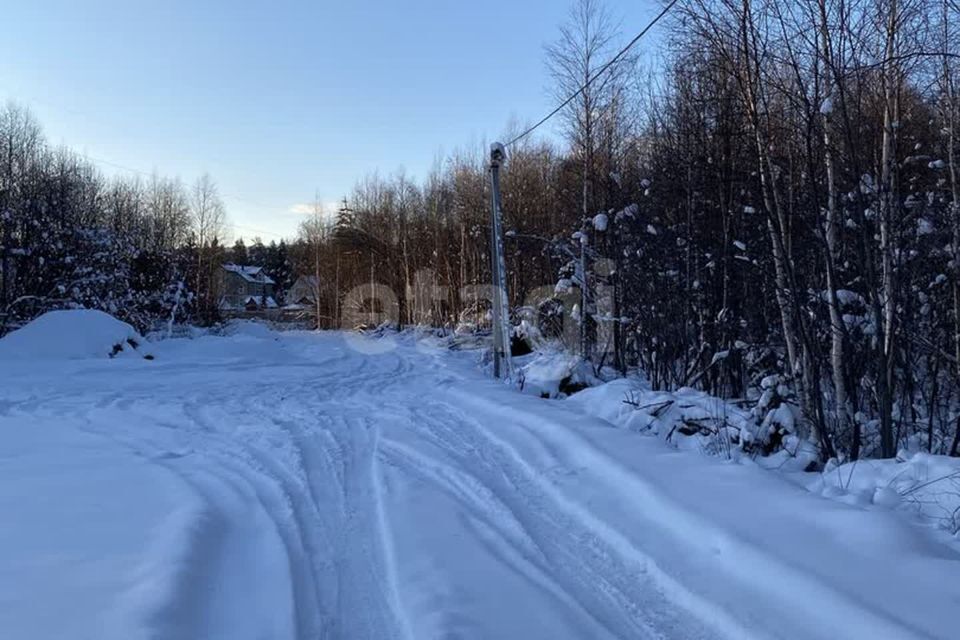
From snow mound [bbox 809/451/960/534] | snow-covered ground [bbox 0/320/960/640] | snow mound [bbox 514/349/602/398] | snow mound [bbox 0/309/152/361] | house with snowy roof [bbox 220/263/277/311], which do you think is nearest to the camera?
snow-covered ground [bbox 0/320/960/640]

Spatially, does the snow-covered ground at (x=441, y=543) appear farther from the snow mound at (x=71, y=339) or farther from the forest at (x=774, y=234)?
the snow mound at (x=71, y=339)

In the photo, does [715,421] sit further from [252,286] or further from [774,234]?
[252,286]

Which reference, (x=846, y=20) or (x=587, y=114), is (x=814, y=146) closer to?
(x=846, y=20)

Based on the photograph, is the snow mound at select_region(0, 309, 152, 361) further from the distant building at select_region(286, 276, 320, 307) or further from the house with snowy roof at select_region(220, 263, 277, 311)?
the house with snowy roof at select_region(220, 263, 277, 311)

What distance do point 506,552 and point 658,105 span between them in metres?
8.80

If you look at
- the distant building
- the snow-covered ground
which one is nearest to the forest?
the snow-covered ground

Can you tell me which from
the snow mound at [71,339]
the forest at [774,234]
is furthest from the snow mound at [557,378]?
the snow mound at [71,339]

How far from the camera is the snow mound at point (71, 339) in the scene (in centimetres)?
1459

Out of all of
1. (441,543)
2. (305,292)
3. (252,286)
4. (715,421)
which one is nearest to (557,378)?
(715,421)

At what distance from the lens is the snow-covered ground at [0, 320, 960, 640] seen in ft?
9.40

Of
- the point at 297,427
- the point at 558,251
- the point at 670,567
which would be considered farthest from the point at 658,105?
the point at 670,567

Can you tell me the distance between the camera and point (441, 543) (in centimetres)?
387

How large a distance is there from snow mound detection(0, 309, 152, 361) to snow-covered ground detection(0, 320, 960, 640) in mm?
8869

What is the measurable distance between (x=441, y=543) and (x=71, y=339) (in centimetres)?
1507
